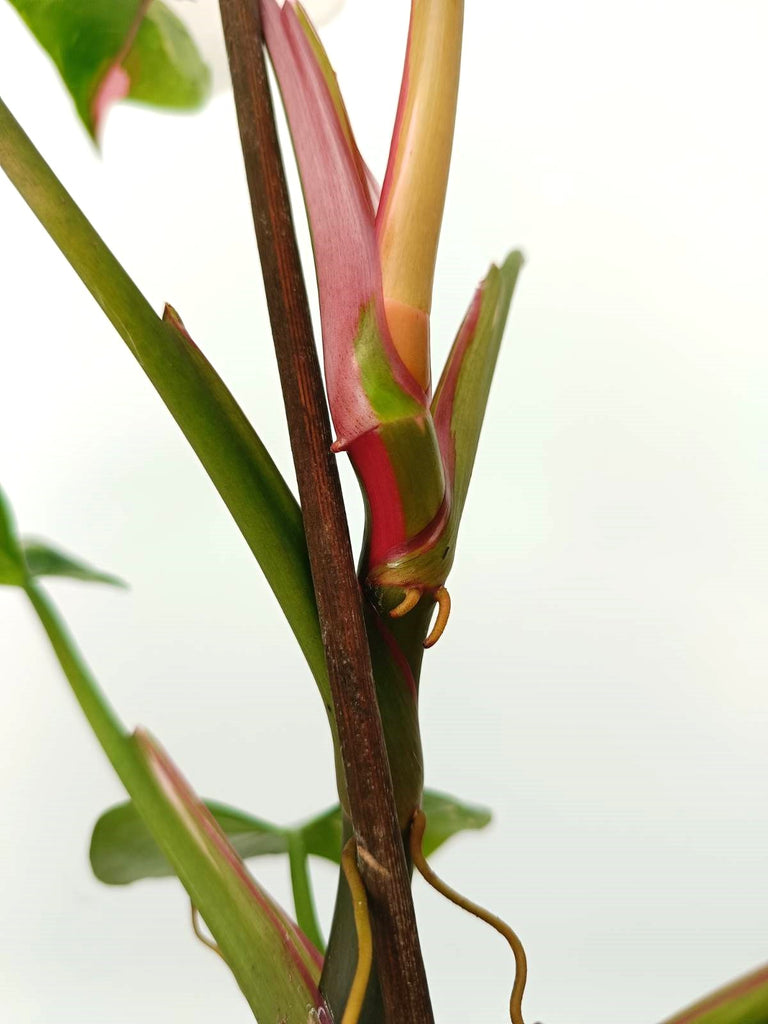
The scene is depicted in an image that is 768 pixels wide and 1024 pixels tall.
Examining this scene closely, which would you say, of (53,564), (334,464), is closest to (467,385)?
(334,464)

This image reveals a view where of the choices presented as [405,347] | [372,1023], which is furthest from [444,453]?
[372,1023]

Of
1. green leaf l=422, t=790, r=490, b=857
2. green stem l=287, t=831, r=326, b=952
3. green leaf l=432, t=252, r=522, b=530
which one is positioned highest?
green leaf l=432, t=252, r=522, b=530

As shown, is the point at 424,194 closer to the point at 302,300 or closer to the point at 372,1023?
the point at 302,300

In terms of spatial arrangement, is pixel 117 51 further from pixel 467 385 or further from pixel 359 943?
pixel 359 943

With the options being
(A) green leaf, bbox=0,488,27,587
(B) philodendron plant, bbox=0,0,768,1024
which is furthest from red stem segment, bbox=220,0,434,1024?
(A) green leaf, bbox=0,488,27,587

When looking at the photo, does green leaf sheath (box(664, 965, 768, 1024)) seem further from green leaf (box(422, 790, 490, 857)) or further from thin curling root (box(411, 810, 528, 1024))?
green leaf (box(422, 790, 490, 857))

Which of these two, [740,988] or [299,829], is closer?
[740,988]
